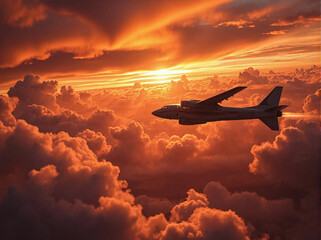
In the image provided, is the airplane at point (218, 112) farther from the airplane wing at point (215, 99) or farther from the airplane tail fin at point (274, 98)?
the airplane wing at point (215, 99)

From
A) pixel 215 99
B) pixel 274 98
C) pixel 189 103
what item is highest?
pixel 215 99

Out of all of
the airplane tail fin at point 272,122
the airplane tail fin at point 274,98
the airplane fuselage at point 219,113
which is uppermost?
the airplane tail fin at point 274,98

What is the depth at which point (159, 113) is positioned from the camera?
4728cm

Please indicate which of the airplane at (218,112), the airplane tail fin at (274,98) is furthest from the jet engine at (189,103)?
the airplane tail fin at (274,98)

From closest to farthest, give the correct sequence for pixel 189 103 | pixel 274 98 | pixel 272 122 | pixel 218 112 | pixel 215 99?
1. pixel 215 99
2. pixel 189 103
3. pixel 218 112
4. pixel 272 122
5. pixel 274 98

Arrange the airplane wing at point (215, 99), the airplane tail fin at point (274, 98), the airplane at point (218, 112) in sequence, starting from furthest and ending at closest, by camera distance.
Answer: the airplane tail fin at point (274, 98) < the airplane at point (218, 112) < the airplane wing at point (215, 99)

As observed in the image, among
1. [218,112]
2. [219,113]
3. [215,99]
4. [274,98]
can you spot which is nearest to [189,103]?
[215,99]

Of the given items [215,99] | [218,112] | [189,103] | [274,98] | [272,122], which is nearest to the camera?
[215,99]

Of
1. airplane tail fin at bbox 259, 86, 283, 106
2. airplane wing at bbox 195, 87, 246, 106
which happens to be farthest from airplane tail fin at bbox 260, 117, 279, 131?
airplane wing at bbox 195, 87, 246, 106

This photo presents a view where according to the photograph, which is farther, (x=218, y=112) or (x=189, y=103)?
(x=218, y=112)

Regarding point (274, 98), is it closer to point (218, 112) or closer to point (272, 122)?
point (272, 122)

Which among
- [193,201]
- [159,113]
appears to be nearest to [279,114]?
[159,113]

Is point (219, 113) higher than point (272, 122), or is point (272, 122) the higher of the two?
point (219, 113)

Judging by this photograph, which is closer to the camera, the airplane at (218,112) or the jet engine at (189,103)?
the jet engine at (189,103)
